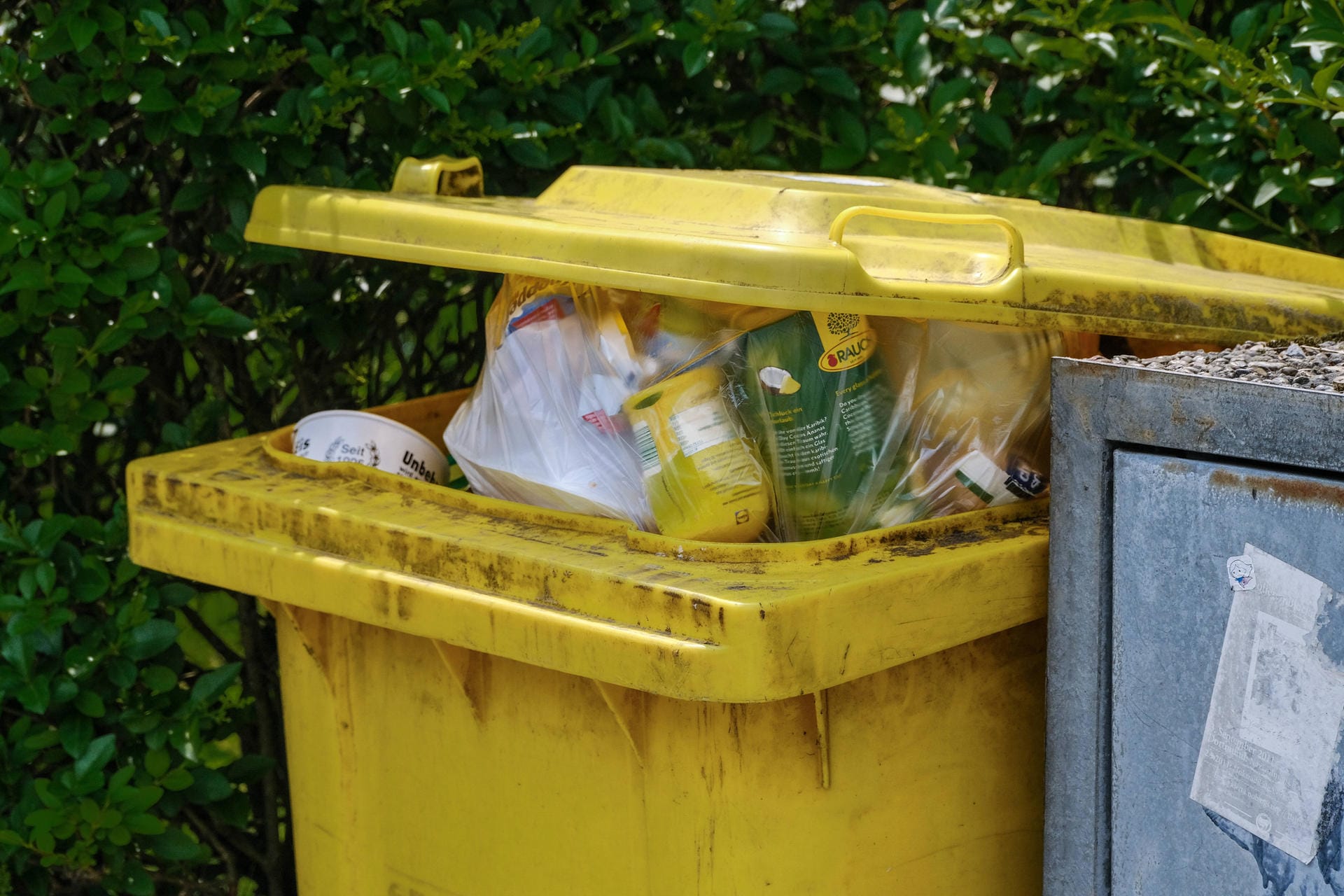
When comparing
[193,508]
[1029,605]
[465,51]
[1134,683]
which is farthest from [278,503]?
[1134,683]

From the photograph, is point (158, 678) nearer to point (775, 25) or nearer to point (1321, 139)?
point (775, 25)

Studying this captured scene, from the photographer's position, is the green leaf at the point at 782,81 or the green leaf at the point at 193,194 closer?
the green leaf at the point at 193,194

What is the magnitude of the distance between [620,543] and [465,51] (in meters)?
0.94

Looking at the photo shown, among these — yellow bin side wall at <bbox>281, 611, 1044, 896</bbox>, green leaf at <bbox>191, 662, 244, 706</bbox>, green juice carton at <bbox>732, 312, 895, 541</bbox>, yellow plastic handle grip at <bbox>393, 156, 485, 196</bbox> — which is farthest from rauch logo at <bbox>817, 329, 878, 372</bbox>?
green leaf at <bbox>191, 662, 244, 706</bbox>

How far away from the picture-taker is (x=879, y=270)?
5.25 feet

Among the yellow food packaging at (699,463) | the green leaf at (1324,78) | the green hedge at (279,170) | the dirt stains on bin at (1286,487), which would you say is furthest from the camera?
the green hedge at (279,170)

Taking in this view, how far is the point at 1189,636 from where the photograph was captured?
1.45m

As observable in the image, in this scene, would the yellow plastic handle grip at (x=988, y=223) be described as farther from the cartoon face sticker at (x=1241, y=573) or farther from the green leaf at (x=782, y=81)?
the green leaf at (x=782, y=81)

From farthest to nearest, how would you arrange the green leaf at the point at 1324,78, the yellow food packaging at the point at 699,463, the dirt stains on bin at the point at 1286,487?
1. the green leaf at the point at 1324,78
2. the yellow food packaging at the point at 699,463
3. the dirt stains on bin at the point at 1286,487

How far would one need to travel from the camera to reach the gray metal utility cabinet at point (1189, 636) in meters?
1.35

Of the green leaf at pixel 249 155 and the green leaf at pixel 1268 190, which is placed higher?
the green leaf at pixel 249 155

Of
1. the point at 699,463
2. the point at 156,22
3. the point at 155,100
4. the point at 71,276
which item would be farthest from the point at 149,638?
the point at 699,463

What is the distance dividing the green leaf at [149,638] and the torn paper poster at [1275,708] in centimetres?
150

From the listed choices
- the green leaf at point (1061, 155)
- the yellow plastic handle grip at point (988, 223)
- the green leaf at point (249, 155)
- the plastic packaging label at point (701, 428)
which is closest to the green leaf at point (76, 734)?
the green leaf at point (249, 155)
